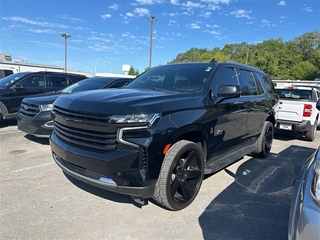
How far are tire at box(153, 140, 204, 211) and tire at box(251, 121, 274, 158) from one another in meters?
2.51

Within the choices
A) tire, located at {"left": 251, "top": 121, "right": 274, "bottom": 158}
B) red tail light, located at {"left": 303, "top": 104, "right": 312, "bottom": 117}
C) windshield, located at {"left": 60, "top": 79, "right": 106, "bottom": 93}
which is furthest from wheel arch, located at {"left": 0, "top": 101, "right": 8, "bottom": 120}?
red tail light, located at {"left": 303, "top": 104, "right": 312, "bottom": 117}

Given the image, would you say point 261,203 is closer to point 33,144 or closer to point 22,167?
point 22,167

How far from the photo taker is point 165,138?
2613 mm

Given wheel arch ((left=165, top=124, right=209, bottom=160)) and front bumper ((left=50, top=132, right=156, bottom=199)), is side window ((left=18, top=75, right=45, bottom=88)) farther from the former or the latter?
wheel arch ((left=165, top=124, right=209, bottom=160))

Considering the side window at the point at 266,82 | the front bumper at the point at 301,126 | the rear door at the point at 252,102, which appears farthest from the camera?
the front bumper at the point at 301,126

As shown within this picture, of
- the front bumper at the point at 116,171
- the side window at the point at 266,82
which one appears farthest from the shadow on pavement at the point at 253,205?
the side window at the point at 266,82

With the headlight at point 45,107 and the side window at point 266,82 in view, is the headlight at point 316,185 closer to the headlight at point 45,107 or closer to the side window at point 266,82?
the side window at point 266,82

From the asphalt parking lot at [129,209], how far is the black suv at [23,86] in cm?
363

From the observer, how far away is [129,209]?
304cm

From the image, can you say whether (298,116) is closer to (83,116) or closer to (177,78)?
(177,78)

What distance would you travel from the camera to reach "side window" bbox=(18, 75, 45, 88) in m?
8.06

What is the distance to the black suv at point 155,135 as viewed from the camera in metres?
2.48

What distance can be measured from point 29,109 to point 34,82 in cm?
320

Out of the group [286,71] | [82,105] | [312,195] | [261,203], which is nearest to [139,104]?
[82,105]
